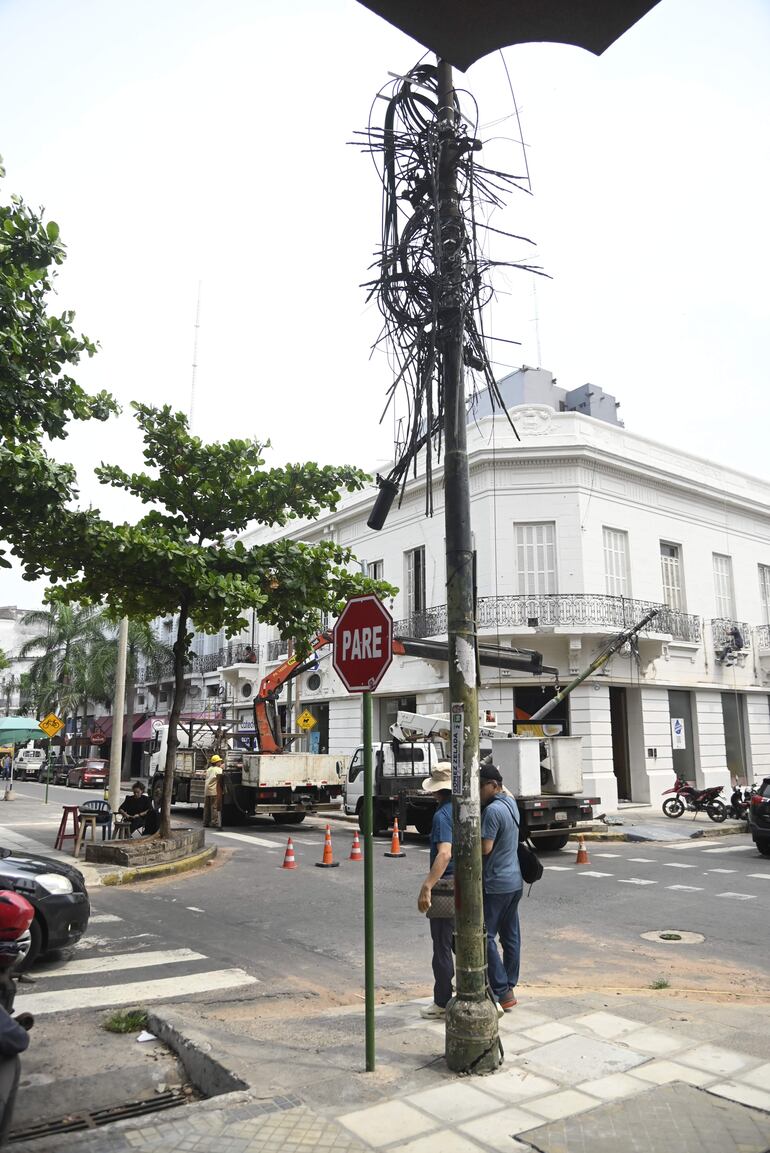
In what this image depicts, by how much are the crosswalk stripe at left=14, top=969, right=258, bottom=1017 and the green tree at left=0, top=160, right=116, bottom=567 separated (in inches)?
228

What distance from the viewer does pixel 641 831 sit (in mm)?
18797

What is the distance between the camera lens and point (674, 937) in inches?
347

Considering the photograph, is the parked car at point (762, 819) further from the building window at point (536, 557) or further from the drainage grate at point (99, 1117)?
the drainage grate at point (99, 1117)

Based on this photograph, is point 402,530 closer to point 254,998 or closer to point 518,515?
point 518,515

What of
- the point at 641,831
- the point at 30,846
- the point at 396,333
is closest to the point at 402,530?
the point at 641,831

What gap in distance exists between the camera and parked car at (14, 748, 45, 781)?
51.4 metres

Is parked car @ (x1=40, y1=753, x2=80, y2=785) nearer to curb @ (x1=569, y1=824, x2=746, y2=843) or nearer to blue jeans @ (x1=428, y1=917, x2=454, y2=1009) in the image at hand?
curb @ (x1=569, y1=824, x2=746, y2=843)

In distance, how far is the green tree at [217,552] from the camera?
43.2 ft

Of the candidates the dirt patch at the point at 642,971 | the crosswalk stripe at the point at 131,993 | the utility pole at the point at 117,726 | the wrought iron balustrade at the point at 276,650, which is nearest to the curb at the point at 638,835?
the dirt patch at the point at 642,971

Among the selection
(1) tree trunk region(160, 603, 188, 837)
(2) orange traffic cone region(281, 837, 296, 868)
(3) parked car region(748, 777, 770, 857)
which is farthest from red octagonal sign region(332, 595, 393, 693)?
(3) parked car region(748, 777, 770, 857)

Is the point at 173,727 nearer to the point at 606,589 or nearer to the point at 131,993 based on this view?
the point at 131,993

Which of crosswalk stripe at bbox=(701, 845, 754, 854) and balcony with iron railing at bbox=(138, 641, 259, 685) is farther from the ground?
balcony with iron railing at bbox=(138, 641, 259, 685)

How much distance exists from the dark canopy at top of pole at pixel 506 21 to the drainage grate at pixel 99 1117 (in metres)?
5.28

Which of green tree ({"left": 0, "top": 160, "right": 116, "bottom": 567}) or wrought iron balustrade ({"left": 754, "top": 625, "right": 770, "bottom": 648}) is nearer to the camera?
green tree ({"left": 0, "top": 160, "right": 116, "bottom": 567})
